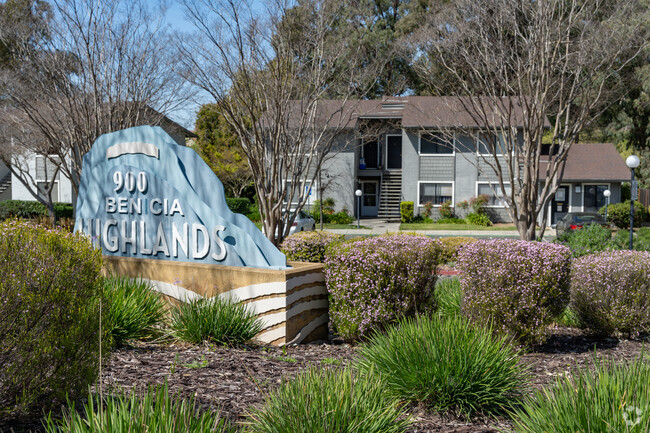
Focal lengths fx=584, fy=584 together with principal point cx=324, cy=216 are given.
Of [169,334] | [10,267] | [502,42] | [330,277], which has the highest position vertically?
[502,42]

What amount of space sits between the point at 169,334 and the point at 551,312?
429 cm

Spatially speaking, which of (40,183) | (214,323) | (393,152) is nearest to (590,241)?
(214,323)

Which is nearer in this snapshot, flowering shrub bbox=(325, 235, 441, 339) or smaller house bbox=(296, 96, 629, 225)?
flowering shrub bbox=(325, 235, 441, 339)

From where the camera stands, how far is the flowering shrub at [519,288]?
6.49m

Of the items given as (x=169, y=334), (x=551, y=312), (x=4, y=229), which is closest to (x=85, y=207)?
(x=169, y=334)

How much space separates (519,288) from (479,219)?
2800 cm

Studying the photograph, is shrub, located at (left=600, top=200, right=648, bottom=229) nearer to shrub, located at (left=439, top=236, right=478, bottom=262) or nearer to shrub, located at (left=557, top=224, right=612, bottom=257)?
shrub, located at (left=439, top=236, right=478, bottom=262)

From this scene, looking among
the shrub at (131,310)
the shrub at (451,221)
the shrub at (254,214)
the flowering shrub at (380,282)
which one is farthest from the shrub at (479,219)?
the shrub at (131,310)

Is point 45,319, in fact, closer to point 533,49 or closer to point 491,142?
point 533,49

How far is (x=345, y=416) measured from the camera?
10.7ft

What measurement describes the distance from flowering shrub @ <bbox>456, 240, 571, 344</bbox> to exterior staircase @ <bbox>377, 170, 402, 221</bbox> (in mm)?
30338

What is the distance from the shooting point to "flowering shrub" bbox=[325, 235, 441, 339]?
6895 mm

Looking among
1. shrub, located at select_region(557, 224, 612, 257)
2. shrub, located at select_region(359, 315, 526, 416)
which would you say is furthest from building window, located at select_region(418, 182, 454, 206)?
shrub, located at select_region(359, 315, 526, 416)

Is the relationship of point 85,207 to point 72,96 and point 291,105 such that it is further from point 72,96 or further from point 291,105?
point 72,96
